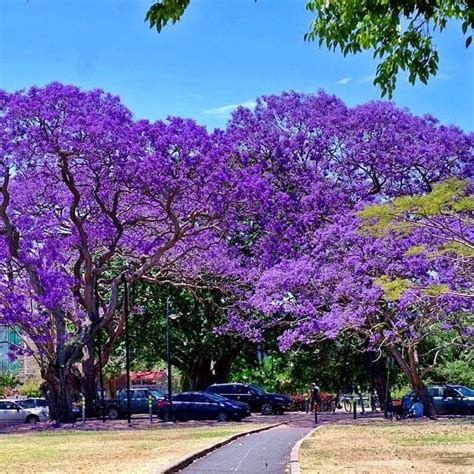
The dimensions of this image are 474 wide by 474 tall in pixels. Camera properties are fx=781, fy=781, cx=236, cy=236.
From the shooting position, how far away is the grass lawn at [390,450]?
471 inches

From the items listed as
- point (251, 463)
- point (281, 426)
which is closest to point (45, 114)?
point (281, 426)

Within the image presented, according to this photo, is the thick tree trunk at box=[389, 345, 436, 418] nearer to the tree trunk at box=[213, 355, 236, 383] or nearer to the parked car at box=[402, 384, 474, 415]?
the parked car at box=[402, 384, 474, 415]

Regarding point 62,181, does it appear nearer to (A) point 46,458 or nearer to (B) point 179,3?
(A) point 46,458

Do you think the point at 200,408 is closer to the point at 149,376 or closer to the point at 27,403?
the point at 27,403

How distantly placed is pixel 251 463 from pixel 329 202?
60.7 ft

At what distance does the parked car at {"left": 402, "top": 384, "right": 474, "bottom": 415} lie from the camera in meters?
31.4

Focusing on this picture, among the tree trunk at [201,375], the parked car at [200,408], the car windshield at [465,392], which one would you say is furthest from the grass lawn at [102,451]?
the tree trunk at [201,375]

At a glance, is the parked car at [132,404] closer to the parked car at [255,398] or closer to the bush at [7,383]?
the parked car at [255,398]

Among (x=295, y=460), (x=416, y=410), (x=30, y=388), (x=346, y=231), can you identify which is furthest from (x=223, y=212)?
(x=30, y=388)

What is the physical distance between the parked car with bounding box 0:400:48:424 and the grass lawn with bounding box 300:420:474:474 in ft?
61.6

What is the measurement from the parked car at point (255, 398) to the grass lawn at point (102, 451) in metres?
12.6

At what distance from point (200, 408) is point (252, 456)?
15434mm

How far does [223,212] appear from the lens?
29422 mm

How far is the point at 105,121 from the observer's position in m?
27.0
